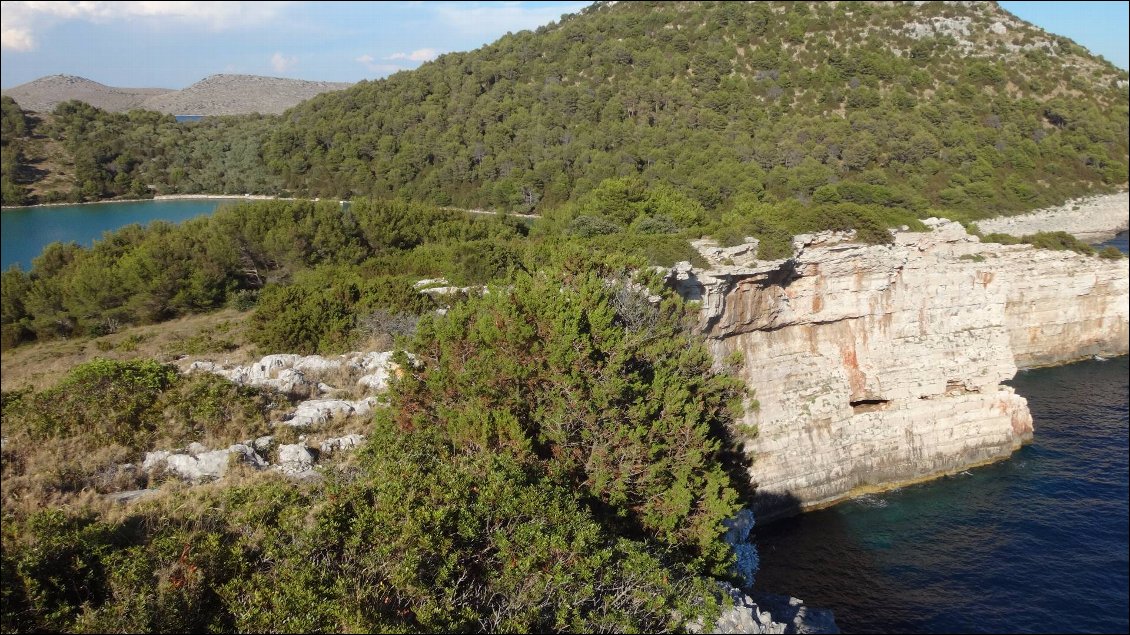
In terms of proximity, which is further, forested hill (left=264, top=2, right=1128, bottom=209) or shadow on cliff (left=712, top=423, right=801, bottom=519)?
forested hill (left=264, top=2, right=1128, bottom=209)

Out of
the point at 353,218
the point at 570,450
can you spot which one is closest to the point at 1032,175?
the point at 353,218

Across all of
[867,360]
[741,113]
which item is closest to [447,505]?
[867,360]

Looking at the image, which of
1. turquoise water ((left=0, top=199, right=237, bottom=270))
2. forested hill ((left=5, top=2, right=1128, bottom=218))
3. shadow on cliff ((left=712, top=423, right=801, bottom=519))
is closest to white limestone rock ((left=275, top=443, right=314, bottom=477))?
turquoise water ((left=0, top=199, right=237, bottom=270))

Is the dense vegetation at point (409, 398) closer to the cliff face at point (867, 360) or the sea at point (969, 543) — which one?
the cliff face at point (867, 360)

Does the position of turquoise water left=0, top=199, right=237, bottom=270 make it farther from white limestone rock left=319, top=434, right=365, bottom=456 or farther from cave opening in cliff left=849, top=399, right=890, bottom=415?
cave opening in cliff left=849, top=399, right=890, bottom=415

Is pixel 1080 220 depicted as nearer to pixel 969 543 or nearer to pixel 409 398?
pixel 969 543

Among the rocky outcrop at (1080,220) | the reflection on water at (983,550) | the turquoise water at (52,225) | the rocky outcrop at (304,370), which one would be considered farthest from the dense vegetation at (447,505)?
the rocky outcrop at (1080,220)
